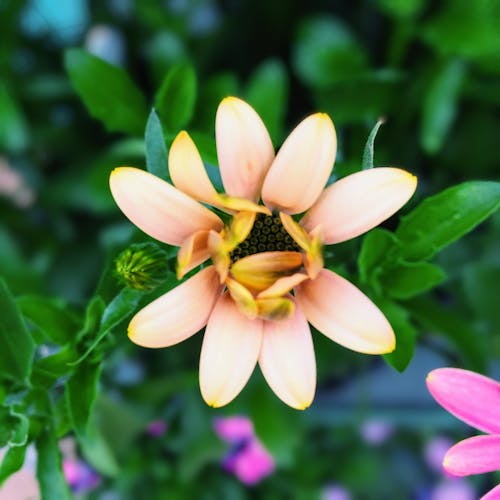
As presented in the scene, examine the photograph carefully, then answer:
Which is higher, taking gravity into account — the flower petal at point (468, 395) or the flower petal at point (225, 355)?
the flower petal at point (225, 355)

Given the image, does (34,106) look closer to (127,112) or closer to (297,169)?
(127,112)

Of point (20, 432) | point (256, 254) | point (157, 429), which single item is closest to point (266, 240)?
point (256, 254)

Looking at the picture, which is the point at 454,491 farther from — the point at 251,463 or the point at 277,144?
the point at 277,144

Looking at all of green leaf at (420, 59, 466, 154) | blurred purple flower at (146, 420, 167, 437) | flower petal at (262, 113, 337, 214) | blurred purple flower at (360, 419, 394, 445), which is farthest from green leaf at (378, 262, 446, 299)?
blurred purple flower at (360, 419, 394, 445)

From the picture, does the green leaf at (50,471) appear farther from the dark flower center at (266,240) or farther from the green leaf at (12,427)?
the dark flower center at (266,240)

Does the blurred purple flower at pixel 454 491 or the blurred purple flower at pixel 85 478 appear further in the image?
the blurred purple flower at pixel 454 491

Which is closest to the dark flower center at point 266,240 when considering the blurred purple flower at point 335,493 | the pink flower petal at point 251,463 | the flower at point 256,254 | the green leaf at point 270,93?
A: the flower at point 256,254
